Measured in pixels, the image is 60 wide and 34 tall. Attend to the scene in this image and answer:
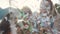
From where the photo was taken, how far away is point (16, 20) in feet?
5.04

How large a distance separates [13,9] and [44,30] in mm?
452

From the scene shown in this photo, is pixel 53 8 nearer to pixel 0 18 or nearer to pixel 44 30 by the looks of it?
pixel 44 30

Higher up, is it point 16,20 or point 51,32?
point 16,20

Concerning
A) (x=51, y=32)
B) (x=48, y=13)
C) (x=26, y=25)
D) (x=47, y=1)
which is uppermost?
(x=47, y=1)

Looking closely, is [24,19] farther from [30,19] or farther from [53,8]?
[53,8]

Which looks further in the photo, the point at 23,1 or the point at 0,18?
the point at 23,1

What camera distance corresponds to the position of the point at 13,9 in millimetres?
1520

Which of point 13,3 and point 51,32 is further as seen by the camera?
point 51,32

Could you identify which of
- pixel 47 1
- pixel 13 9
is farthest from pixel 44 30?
pixel 13 9

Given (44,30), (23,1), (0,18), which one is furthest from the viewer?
(44,30)

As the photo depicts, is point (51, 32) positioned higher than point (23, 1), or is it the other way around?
point (23, 1)

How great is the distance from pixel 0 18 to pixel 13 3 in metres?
0.21

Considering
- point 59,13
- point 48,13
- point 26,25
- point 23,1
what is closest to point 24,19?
point 26,25

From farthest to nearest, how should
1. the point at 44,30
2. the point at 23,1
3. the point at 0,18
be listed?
the point at 44,30, the point at 23,1, the point at 0,18
